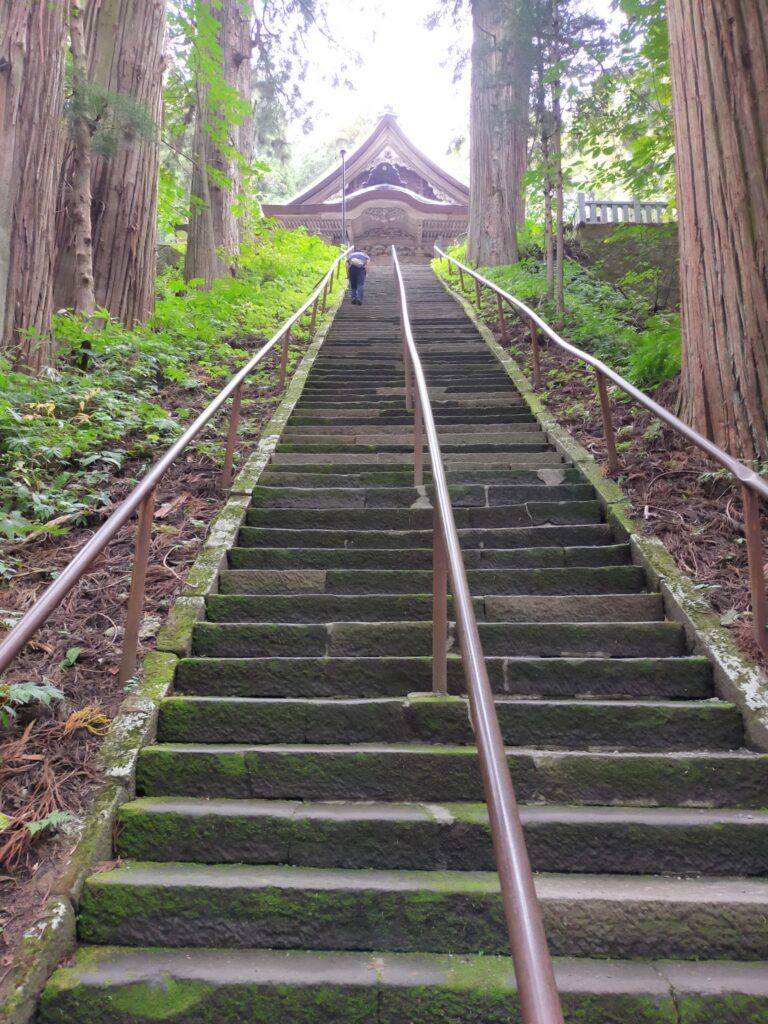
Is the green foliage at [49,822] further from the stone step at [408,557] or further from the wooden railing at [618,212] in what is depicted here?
the wooden railing at [618,212]

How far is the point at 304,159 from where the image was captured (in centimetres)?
3359

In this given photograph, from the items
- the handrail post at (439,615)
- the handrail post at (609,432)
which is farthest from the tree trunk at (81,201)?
the handrail post at (439,615)

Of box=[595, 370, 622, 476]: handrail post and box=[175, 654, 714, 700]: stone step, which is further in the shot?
box=[595, 370, 622, 476]: handrail post

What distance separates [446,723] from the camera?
8.63 feet

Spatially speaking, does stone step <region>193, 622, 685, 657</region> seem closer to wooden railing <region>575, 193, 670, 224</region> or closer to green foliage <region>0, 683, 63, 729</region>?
green foliage <region>0, 683, 63, 729</region>

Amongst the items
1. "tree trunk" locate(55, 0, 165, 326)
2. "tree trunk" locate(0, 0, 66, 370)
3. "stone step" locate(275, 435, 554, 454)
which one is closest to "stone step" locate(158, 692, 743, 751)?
"stone step" locate(275, 435, 554, 454)

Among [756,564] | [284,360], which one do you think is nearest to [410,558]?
[756,564]

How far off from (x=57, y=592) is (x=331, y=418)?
13.8 ft

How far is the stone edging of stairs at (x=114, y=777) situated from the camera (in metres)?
1.80

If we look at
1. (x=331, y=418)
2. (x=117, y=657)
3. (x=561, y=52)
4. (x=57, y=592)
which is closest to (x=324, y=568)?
(x=117, y=657)

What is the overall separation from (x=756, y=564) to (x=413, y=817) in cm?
153

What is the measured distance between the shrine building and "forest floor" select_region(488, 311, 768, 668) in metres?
15.8

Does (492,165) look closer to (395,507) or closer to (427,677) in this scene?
(395,507)

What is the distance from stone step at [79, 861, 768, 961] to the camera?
1944 millimetres
